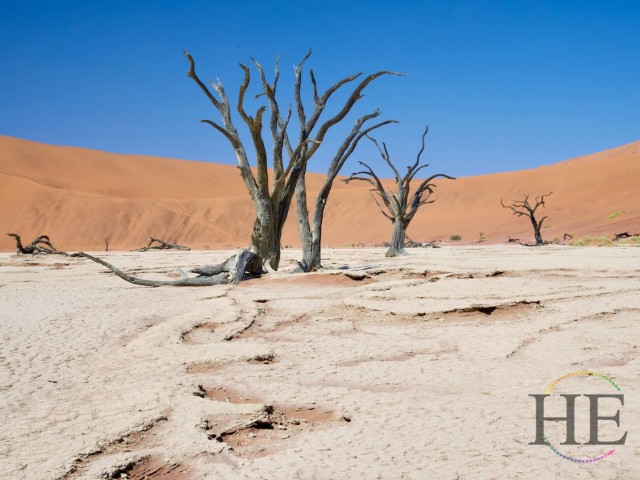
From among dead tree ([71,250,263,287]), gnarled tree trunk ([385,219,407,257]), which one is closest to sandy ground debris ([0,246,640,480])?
dead tree ([71,250,263,287])

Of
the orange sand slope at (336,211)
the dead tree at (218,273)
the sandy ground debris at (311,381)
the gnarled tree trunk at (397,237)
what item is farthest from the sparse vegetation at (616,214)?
the sandy ground debris at (311,381)

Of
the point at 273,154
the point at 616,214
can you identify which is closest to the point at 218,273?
the point at 273,154

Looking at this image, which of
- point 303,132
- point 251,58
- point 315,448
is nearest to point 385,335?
point 315,448

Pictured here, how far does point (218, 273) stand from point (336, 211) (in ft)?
131

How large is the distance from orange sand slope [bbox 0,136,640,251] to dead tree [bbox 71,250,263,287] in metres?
20.8

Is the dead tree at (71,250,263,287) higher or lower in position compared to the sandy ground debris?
higher

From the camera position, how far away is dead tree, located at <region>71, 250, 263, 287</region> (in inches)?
296

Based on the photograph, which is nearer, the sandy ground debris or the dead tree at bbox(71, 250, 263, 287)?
the sandy ground debris

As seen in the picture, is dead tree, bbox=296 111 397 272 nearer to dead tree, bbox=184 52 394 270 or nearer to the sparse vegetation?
dead tree, bbox=184 52 394 270

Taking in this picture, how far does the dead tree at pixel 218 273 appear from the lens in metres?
7.53

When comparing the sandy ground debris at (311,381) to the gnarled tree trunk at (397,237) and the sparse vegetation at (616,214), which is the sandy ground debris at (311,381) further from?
the sparse vegetation at (616,214)

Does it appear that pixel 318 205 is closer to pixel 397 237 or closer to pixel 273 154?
pixel 273 154

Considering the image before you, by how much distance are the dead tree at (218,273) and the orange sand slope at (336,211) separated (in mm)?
20846

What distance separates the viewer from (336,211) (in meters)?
47.8
